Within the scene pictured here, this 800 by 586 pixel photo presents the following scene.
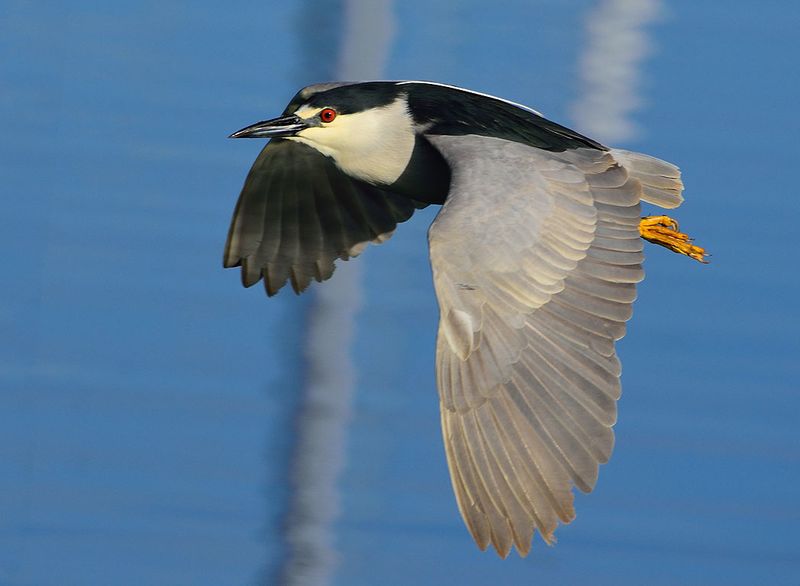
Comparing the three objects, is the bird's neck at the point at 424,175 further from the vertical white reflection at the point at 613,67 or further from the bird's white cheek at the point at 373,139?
the vertical white reflection at the point at 613,67

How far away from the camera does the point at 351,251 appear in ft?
17.9

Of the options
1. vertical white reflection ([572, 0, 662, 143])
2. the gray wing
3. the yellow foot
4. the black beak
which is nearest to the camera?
the gray wing

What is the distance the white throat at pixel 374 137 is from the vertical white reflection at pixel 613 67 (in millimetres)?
3099

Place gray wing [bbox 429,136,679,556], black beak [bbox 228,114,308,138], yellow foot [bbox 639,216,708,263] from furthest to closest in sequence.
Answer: yellow foot [bbox 639,216,708,263] < black beak [bbox 228,114,308,138] < gray wing [bbox 429,136,679,556]

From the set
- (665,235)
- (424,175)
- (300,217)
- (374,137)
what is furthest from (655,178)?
(300,217)

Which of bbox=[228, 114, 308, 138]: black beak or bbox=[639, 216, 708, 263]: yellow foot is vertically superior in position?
bbox=[228, 114, 308, 138]: black beak

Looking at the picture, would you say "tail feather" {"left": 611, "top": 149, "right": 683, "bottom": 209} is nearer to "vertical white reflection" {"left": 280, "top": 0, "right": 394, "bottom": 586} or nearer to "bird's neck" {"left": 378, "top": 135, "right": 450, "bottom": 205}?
"bird's neck" {"left": 378, "top": 135, "right": 450, "bottom": 205}

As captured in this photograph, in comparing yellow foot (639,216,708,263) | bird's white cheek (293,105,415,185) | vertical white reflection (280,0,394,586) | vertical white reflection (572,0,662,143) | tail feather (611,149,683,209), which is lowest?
vertical white reflection (280,0,394,586)

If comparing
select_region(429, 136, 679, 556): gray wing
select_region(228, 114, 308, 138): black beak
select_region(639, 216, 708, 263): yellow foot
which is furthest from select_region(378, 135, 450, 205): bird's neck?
select_region(639, 216, 708, 263): yellow foot

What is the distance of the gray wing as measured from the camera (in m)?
4.21

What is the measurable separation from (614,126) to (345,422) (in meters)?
2.88

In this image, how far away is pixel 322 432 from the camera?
598cm

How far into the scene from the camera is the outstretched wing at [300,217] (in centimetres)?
538

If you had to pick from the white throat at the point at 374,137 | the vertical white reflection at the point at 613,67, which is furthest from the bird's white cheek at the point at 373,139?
the vertical white reflection at the point at 613,67
